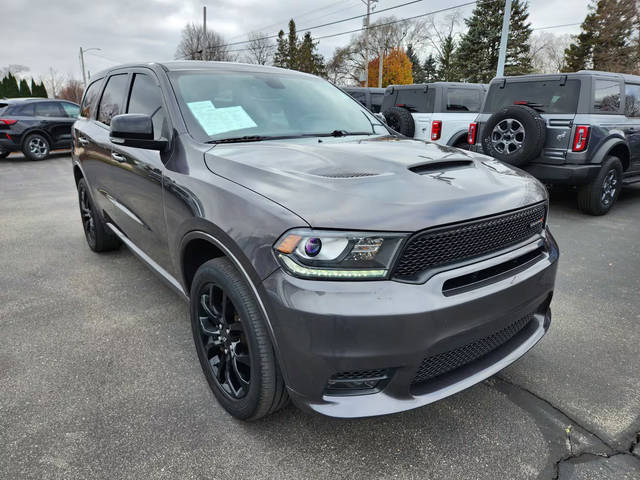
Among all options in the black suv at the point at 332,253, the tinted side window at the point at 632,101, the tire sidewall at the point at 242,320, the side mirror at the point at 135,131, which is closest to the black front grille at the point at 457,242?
the black suv at the point at 332,253

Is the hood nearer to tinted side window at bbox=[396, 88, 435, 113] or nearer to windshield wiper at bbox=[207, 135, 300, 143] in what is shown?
windshield wiper at bbox=[207, 135, 300, 143]

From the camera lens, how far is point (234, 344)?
2057mm

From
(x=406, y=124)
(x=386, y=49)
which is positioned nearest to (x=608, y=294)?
(x=406, y=124)

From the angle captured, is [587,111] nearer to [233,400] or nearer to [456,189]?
[456,189]

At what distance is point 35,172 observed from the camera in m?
10.6

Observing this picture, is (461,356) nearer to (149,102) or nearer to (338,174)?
(338,174)

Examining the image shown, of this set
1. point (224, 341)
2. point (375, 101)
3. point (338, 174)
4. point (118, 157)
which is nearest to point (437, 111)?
point (375, 101)

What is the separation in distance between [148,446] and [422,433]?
1258 millimetres

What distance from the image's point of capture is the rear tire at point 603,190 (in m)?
6.02

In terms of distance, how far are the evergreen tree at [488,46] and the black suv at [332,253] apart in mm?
37697

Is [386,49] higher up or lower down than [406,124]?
higher up

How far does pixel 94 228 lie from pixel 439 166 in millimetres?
3602

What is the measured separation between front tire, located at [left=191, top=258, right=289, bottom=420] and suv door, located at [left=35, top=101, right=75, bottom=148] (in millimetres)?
12976

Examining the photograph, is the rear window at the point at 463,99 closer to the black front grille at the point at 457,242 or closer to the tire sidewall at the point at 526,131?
the tire sidewall at the point at 526,131
